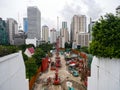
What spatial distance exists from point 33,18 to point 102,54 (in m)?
88.8

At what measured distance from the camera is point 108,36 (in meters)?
8.91

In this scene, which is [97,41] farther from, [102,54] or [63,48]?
[63,48]

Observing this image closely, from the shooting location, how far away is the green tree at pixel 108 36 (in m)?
8.38

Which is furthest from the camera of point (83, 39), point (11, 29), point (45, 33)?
point (45, 33)

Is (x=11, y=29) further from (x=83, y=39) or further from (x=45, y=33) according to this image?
(x=45, y=33)

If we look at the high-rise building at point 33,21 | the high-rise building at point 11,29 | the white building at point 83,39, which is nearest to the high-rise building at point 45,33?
the high-rise building at point 33,21

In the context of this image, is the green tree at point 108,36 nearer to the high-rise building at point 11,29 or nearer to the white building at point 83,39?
the white building at point 83,39

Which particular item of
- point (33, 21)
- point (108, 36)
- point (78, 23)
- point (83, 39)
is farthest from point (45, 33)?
point (108, 36)

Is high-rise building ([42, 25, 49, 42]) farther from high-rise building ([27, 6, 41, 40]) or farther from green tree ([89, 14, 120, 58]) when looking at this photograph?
green tree ([89, 14, 120, 58])

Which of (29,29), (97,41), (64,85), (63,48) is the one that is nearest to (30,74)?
(64,85)

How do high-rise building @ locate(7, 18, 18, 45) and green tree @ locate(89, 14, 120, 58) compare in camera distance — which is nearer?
green tree @ locate(89, 14, 120, 58)

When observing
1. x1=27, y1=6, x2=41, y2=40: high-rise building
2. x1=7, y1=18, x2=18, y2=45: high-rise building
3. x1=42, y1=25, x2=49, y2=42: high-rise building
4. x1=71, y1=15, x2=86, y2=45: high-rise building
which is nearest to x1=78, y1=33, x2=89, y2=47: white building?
x1=71, y1=15, x2=86, y2=45: high-rise building

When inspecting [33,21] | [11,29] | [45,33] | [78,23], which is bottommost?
[45,33]

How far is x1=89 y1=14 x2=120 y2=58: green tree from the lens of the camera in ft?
27.5
